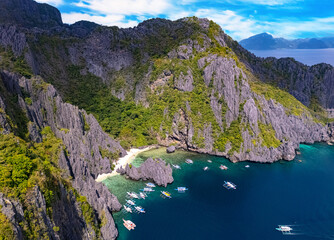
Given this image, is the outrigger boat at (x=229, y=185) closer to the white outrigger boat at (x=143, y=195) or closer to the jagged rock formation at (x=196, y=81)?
the jagged rock formation at (x=196, y=81)

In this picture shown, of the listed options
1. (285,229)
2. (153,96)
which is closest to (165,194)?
(285,229)

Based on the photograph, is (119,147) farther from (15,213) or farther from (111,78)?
(15,213)

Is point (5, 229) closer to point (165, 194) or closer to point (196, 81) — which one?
point (165, 194)

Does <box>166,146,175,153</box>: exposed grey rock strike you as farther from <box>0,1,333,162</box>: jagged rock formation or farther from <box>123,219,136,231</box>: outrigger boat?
<box>123,219,136,231</box>: outrigger boat

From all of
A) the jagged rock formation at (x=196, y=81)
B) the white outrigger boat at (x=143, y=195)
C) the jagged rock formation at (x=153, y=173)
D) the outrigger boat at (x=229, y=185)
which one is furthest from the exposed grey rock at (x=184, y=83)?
the white outrigger boat at (x=143, y=195)

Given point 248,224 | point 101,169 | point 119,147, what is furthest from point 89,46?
point 248,224
